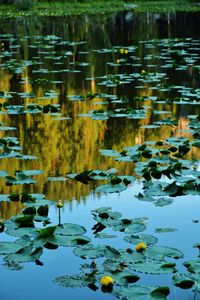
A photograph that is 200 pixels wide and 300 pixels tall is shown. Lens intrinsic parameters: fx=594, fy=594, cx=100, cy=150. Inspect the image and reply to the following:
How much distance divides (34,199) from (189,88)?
19.3ft

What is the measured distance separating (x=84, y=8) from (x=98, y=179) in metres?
35.7

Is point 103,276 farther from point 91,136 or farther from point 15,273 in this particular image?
point 91,136

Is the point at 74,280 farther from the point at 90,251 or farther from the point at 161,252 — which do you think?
the point at 161,252

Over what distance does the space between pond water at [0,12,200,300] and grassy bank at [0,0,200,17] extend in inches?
933

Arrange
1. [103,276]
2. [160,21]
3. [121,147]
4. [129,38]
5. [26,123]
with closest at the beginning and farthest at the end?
[103,276] → [121,147] → [26,123] → [129,38] → [160,21]

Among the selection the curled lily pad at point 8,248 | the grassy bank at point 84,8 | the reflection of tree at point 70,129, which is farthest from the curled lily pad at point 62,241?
the grassy bank at point 84,8

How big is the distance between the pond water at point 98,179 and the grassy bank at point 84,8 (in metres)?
23.7

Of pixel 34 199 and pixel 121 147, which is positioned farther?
pixel 121 147

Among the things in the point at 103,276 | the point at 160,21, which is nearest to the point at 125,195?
the point at 103,276

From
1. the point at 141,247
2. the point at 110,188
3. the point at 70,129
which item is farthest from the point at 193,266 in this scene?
the point at 70,129

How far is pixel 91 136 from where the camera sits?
6711 millimetres

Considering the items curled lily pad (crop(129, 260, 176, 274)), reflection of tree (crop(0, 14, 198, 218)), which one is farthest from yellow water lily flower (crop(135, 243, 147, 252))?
reflection of tree (crop(0, 14, 198, 218))

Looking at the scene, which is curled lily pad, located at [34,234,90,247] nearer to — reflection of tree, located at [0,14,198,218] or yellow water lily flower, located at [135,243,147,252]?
yellow water lily flower, located at [135,243,147,252]

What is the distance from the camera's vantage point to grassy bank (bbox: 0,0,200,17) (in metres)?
34.8
